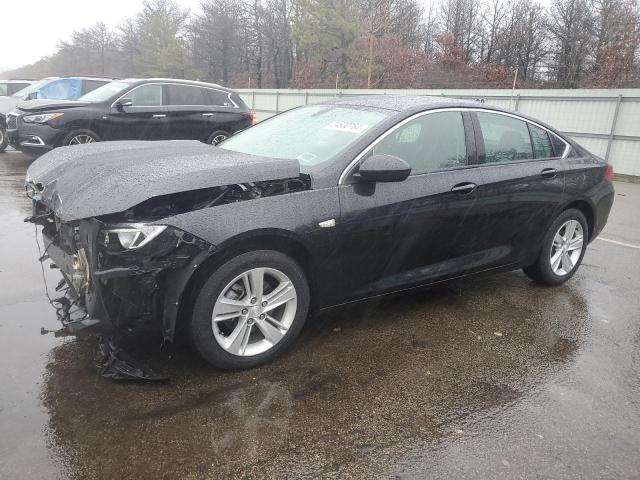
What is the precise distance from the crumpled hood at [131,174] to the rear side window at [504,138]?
5.79 feet

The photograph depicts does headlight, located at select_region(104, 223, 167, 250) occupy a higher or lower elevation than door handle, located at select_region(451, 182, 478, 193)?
lower

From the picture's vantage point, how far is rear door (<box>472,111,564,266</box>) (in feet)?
13.0

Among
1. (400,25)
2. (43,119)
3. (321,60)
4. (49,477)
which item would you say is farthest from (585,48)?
(49,477)

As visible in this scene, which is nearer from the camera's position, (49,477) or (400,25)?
(49,477)

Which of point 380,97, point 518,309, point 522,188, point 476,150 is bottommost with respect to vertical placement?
point 518,309

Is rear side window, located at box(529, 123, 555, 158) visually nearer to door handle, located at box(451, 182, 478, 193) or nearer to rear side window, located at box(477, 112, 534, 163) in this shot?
rear side window, located at box(477, 112, 534, 163)

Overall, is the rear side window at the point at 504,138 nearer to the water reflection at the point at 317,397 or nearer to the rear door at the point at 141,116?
the water reflection at the point at 317,397

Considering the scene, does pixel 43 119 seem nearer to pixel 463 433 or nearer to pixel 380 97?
pixel 380 97

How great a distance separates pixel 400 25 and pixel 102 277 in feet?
140

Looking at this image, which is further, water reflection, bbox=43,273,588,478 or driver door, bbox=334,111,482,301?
driver door, bbox=334,111,482,301

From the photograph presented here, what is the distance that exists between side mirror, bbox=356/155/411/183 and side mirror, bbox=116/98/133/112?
302 inches

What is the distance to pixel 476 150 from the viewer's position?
3.94m

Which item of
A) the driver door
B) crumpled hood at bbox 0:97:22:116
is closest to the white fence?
the driver door

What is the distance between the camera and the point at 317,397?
2824 mm
